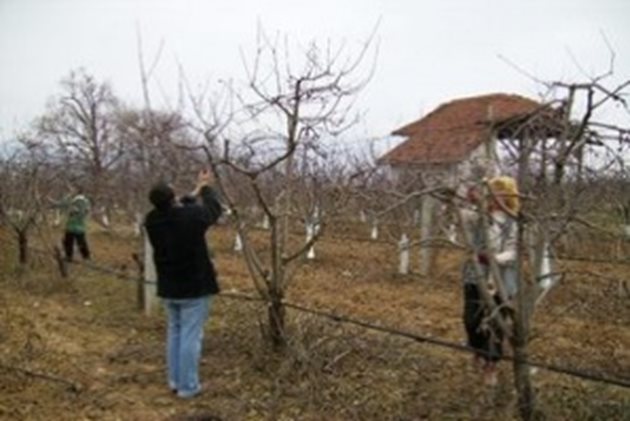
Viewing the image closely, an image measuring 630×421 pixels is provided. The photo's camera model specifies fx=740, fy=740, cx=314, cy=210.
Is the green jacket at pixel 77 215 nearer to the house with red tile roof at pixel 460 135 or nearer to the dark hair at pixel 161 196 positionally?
the house with red tile roof at pixel 460 135

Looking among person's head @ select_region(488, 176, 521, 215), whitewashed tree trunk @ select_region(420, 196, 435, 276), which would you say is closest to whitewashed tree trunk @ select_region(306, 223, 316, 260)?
whitewashed tree trunk @ select_region(420, 196, 435, 276)

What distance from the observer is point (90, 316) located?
8.04 metres

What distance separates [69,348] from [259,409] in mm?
2428

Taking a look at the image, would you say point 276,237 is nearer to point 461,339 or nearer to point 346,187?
point 346,187

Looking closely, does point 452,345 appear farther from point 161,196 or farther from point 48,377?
point 48,377

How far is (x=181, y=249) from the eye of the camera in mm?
5137

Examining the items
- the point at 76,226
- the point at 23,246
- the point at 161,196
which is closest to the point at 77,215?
the point at 76,226

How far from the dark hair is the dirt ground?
142 centimetres

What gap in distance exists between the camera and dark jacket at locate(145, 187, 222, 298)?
513cm

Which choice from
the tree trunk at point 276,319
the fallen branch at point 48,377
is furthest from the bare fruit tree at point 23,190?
the tree trunk at point 276,319

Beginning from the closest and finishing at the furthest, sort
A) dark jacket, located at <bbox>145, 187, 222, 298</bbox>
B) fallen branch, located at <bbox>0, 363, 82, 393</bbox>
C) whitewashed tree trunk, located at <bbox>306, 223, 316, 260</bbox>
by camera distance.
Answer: dark jacket, located at <bbox>145, 187, 222, 298</bbox> < fallen branch, located at <bbox>0, 363, 82, 393</bbox> < whitewashed tree trunk, located at <bbox>306, 223, 316, 260</bbox>

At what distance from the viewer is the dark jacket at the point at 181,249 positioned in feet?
16.8

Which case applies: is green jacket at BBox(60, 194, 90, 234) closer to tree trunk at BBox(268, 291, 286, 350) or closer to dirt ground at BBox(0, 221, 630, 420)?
dirt ground at BBox(0, 221, 630, 420)

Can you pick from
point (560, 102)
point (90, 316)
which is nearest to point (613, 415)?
point (560, 102)
